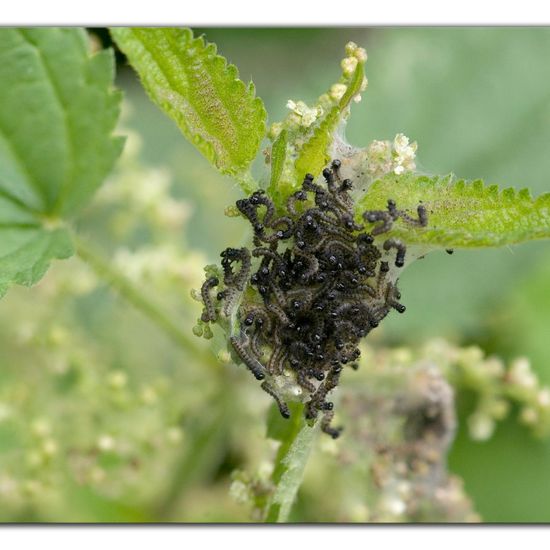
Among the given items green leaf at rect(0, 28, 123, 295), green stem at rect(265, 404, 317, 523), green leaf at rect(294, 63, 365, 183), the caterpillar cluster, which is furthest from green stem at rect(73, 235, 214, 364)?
green leaf at rect(294, 63, 365, 183)

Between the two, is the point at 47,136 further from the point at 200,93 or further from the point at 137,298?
the point at 200,93

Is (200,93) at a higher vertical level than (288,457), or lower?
higher

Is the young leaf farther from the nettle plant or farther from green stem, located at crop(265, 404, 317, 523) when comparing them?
green stem, located at crop(265, 404, 317, 523)

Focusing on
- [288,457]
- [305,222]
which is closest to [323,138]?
[305,222]

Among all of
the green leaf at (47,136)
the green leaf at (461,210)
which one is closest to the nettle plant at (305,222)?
the green leaf at (461,210)

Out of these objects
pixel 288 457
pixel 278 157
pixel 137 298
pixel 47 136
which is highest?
pixel 47 136
